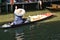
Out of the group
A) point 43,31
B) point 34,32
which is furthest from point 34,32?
point 43,31

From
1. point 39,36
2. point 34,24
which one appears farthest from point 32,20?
point 39,36

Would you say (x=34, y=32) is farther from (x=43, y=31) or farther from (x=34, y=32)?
(x=43, y=31)

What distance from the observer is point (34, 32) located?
26125 millimetres

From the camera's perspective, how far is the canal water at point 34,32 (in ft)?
79.6

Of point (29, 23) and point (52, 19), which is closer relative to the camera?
point (29, 23)

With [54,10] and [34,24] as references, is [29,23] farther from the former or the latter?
[54,10]

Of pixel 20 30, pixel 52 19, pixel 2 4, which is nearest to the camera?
pixel 20 30

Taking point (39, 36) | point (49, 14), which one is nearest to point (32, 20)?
point (49, 14)

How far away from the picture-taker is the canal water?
955 inches

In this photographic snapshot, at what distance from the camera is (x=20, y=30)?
89.4ft

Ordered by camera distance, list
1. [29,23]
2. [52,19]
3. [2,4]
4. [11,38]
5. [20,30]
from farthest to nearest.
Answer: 1. [2,4]
2. [52,19]
3. [29,23]
4. [20,30]
5. [11,38]

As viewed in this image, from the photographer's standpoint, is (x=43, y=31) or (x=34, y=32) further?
(x=43, y=31)

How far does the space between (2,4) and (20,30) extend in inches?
377

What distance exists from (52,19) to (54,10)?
185 inches
